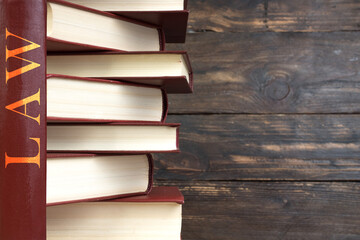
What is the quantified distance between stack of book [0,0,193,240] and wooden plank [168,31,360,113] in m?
0.23

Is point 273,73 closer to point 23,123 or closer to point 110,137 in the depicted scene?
point 110,137

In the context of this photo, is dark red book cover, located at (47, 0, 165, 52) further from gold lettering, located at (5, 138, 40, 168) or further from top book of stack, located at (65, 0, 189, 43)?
gold lettering, located at (5, 138, 40, 168)

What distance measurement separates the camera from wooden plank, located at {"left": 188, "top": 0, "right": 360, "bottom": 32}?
0.78 meters

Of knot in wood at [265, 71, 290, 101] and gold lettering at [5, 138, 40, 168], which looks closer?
gold lettering at [5, 138, 40, 168]

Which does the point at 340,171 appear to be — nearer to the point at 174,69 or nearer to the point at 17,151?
the point at 174,69

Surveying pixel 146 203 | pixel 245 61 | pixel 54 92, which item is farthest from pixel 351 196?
pixel 54 92

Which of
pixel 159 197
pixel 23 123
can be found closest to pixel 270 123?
pixel 159 197

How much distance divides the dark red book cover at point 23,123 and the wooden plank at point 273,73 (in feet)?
1.30

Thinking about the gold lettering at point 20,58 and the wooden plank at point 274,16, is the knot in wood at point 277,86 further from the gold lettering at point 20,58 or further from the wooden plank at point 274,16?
the gold lettering at point 20,58

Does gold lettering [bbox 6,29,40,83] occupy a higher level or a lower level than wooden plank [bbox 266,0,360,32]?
lower

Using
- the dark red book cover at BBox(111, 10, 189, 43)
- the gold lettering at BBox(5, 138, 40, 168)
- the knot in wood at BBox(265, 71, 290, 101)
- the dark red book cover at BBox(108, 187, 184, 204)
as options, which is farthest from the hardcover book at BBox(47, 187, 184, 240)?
the knot in wood at BBox(265, 71, 290, 101)

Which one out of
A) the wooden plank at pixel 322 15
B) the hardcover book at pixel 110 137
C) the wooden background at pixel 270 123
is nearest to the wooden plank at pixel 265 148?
the wooden background at pixel 270 123

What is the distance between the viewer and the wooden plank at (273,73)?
0.77m

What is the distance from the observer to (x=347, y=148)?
767mm
